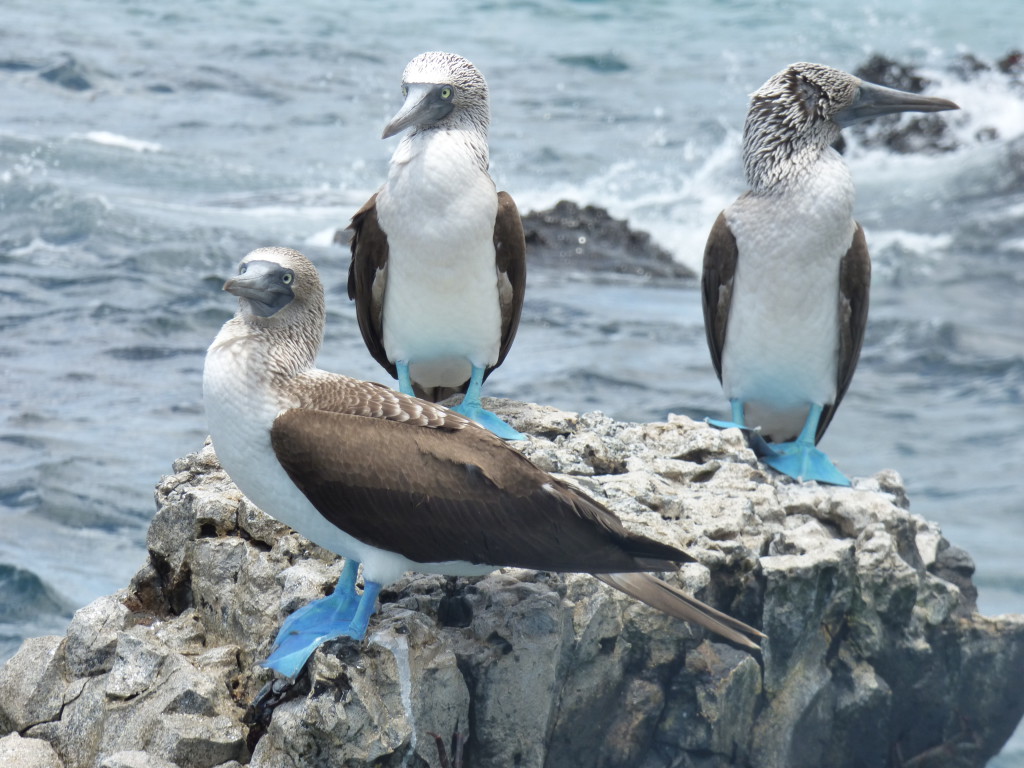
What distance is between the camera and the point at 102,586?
8.24 meters

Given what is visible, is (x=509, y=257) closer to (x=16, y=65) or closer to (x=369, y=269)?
(x=369, y=269)

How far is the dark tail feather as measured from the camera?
4.29 meters

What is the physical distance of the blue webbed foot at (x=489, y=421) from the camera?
5.59 metres

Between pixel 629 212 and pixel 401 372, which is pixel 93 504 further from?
pixel 629 212

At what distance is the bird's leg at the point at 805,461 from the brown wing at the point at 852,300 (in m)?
0.37

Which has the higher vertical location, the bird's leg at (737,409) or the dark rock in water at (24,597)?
the bird's leg at (737,409)

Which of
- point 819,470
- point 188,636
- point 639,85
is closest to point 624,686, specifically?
point 188,636

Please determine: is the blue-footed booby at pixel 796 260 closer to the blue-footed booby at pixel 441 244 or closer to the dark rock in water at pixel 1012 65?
the blue-footed booby at pixel 441 244

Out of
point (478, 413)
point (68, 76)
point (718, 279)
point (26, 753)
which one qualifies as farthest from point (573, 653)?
point (68, 76)

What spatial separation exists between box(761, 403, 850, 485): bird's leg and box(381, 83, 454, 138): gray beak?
2.26m

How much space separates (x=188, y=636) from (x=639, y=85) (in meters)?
24.1

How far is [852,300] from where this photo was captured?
6.62 metres

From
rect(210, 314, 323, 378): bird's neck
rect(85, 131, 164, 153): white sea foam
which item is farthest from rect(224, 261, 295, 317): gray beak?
rect(85, 131, 164, 153): white sea foam

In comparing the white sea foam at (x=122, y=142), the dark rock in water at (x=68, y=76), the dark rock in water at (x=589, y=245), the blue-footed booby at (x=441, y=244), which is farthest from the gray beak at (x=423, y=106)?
the dark rock in water at (x=68, y=76)
